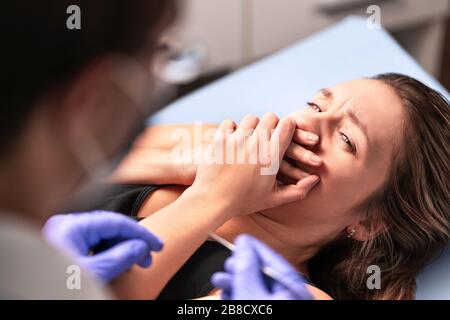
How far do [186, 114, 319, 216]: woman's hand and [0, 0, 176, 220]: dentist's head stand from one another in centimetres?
38

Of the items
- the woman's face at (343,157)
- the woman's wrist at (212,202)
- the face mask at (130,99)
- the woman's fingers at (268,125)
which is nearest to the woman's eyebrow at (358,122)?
the woman's face at (343,157)

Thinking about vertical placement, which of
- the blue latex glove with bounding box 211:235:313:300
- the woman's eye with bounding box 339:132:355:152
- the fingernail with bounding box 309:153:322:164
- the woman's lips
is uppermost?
the woman's eye with bounding box 339:132:355:152

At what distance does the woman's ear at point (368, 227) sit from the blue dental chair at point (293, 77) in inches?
12.2

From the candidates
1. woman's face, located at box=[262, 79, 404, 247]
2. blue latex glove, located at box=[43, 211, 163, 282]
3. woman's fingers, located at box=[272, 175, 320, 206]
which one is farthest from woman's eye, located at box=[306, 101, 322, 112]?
blue latex glove, located at box=[43, 211, 163, 282]

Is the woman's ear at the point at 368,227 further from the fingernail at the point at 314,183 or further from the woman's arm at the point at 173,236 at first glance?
the woman's arm at the point at 173,236

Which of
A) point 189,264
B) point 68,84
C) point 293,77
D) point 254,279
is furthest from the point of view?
point 293,77

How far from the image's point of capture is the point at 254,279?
0.71 meters

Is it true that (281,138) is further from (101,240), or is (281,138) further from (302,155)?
(101,240)

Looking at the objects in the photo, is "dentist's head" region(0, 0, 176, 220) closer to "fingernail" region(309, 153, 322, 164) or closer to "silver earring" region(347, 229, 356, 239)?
"fingernail" region(309, 153, 322, 164)

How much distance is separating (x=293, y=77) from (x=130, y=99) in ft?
2.75

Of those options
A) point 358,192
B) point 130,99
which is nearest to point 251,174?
point 358,192

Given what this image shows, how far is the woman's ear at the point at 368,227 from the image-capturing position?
3.02 feet

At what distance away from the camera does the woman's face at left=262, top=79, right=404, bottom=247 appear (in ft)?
2.88
